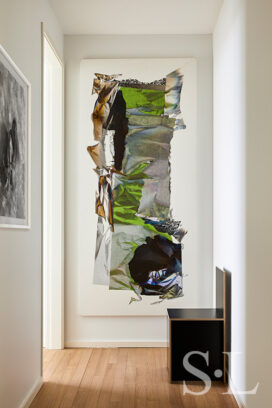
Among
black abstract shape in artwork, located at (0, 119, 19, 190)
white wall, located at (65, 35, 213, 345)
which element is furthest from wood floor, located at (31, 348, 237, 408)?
black abstract shape in artwork, located at (0, 119, 19, 190)

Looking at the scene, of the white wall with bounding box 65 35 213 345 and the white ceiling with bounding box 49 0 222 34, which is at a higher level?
the white ceiling with bounding box 49 0 222 34

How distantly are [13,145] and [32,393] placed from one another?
5.21ft

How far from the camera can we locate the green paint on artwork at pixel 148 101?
430 cm

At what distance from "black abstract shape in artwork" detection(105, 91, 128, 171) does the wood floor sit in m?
1.61

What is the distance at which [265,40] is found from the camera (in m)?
2.44

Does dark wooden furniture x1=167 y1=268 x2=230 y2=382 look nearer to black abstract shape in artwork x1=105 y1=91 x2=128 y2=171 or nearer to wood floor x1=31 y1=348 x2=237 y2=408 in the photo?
wood floor x1=31 y1=348 x2=237 y2=408

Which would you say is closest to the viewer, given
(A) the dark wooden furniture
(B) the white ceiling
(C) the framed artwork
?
(A) the dark wooden furniture

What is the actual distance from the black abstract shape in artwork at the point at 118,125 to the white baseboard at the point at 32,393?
1873 millimetres

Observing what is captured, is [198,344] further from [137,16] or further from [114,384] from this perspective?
[137,16]

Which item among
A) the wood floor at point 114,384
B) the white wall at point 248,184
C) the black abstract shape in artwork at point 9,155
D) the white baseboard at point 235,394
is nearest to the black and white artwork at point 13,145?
the black abstract shape in artwork at point 9,155

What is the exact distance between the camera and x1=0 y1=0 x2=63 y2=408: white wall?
2.55m

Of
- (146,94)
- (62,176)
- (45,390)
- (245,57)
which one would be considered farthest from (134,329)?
(245,57)

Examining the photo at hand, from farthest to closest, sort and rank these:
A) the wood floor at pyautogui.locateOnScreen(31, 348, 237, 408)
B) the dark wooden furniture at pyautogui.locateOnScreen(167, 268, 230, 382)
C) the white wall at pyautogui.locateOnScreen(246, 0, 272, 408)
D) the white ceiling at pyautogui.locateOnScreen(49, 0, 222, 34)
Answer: the white ceiling at pyautogui.locateOnScreen(49, 0, 222, 34)
the dark wooden furniture at pyautogui.locateOnScreen(167, 268, 230, 382)
the wood floor at pyautogui.locateOnScreen(31, 348, 237, 408)
the white wall at pyautogui.locateOnScreen(246, 0, 272, 408)

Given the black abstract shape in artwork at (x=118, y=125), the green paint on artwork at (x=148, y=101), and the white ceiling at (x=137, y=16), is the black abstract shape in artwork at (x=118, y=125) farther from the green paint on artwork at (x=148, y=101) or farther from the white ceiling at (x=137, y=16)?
the white ceiling at (x=137, y=16)
